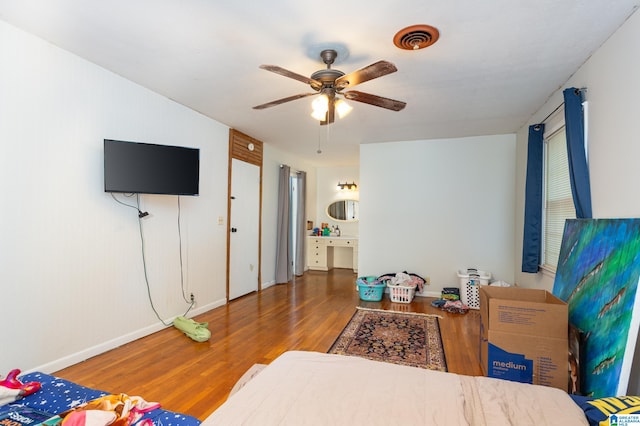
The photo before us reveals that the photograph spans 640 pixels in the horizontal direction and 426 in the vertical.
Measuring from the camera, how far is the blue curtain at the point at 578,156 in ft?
7.82

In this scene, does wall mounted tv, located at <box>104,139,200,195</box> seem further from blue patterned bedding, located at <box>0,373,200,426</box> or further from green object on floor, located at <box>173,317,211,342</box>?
blue patterned bedding, located at <box>0,373,200,426</box>

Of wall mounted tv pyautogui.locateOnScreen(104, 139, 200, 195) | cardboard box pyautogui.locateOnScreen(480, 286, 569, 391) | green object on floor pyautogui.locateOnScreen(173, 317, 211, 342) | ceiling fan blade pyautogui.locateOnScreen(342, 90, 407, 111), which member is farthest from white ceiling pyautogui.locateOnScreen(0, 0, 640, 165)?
green object on floor pyautogui.locateOnScreen(173, 317, 211, 342)

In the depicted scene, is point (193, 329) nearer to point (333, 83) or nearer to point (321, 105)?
point (321, 105)

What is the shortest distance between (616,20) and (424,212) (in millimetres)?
3225

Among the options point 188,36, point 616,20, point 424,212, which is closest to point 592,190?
point 616,20

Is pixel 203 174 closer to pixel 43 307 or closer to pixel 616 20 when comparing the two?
pixel 43 307

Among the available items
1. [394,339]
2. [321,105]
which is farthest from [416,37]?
[394,339]

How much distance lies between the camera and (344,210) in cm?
741

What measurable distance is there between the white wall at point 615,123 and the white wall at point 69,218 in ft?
12.5

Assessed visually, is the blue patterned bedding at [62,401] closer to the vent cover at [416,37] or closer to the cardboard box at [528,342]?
the cardboard box at [528,342]

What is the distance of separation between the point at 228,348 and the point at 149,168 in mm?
1812

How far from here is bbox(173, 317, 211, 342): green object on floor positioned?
10.1 ft

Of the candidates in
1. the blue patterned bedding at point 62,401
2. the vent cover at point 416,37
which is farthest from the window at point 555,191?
the blue patterned bedding at point 62,401

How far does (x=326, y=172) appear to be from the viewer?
754cm
